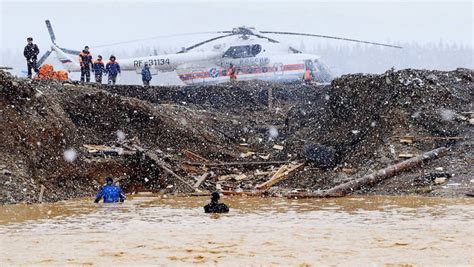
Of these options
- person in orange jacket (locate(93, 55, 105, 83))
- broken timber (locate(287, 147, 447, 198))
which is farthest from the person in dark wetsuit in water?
person in orange jacket (locate(93, 55, 105, 83))

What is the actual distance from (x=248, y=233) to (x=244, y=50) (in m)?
24.7

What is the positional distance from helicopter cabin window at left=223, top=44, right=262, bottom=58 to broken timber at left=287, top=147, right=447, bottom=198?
15970 mm

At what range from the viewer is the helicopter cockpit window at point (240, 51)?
38.9m

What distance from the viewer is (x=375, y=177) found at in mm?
23688

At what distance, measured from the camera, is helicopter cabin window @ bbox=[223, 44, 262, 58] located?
128 feet

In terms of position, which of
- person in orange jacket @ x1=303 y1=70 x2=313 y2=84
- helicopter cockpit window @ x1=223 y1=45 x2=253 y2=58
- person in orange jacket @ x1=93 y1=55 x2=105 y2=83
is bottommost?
person in orange jacket @ x1=303 y1=70 x2=313 y2=84

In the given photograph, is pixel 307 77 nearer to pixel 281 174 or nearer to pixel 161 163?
pixel 281 174

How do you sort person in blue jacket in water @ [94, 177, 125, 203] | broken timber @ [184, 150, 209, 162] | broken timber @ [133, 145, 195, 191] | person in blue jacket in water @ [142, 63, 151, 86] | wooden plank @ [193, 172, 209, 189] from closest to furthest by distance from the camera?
1. person in blue jacket in water @ [94, 177, 125, 203]
2. wooden plank @ [193, 172, 209, 189]
3. broken timber @ [133, 145, 195, 191]
4. broken timber @ [184, 150, 209, 162]
5. person in blue jacket in water @ [142, 63, 151, 86]

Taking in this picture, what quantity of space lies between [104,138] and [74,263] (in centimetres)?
1695

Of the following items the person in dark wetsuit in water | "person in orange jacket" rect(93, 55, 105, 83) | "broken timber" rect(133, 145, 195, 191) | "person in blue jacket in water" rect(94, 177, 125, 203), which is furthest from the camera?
"person in orange jacket" rect(93, 55, 105, 83)

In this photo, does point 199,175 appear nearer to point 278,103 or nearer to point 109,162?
point 109,162

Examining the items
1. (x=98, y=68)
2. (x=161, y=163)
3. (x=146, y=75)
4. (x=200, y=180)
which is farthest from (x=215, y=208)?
(x=146, y=75)

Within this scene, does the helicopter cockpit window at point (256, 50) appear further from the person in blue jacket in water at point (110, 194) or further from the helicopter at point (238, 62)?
the person in blue jacket in water at point (110, 194)

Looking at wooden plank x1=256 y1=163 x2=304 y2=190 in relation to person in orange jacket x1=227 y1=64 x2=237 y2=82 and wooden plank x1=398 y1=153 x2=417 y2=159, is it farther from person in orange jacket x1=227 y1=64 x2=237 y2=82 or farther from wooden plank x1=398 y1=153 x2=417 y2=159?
person in orange jacket x1=227 y1=64 x2=237 y2=82
